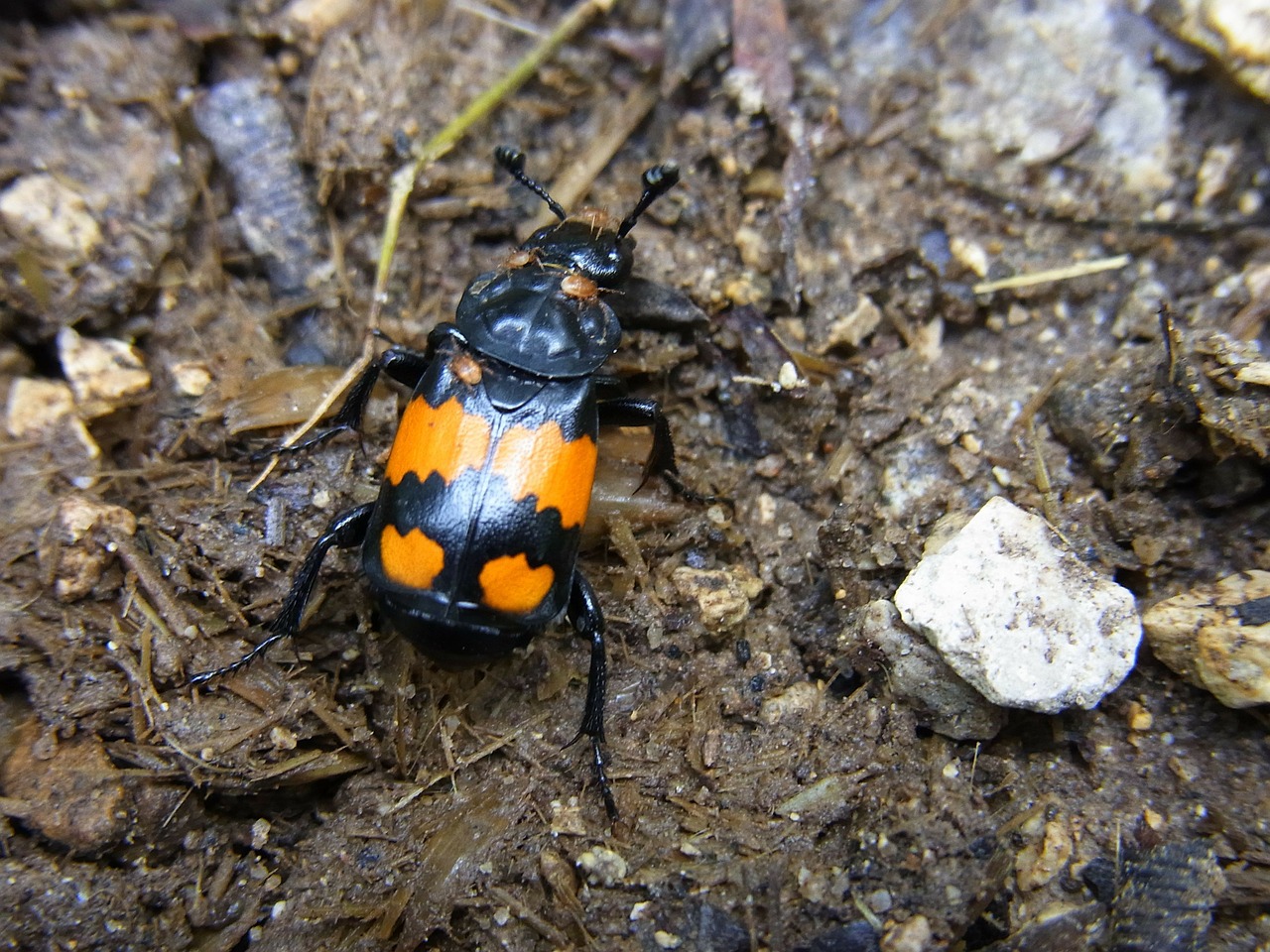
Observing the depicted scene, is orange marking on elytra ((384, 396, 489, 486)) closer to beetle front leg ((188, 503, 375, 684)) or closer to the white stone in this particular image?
beetle front leg ((188, 503, 375, 684))

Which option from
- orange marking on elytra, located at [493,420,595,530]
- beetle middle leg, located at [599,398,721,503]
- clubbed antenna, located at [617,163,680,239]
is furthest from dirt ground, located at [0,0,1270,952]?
orange marking on elytra, located at [493,420,595,530]

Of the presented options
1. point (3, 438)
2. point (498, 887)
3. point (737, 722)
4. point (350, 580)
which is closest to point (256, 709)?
point (350, 580)

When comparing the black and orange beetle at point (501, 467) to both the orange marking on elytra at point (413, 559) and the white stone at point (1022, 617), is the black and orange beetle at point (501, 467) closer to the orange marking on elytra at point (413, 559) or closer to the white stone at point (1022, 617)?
the orange marking on elytra at point (413, 559)

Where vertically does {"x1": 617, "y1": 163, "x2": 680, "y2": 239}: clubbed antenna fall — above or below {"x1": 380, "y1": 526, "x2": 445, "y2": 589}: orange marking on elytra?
above

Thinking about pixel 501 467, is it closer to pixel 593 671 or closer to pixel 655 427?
pixel 655 427

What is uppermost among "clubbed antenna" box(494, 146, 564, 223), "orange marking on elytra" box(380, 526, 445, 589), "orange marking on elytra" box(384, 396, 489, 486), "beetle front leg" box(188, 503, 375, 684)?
"clubbed antenna" box(494, 146, 564, 223)

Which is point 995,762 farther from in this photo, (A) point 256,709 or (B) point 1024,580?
(A) point 256,709

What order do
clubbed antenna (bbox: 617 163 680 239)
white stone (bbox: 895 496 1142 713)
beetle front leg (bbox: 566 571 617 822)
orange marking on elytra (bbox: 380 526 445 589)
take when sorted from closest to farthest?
white stone (bbox: 895 496 1142 713) < orange marking on elytra (bbox: 380 526 445 589) < beetle front leg (bbox: 566 571 617 822) < clubbed antenna (bbox: 617 163 680 239)
